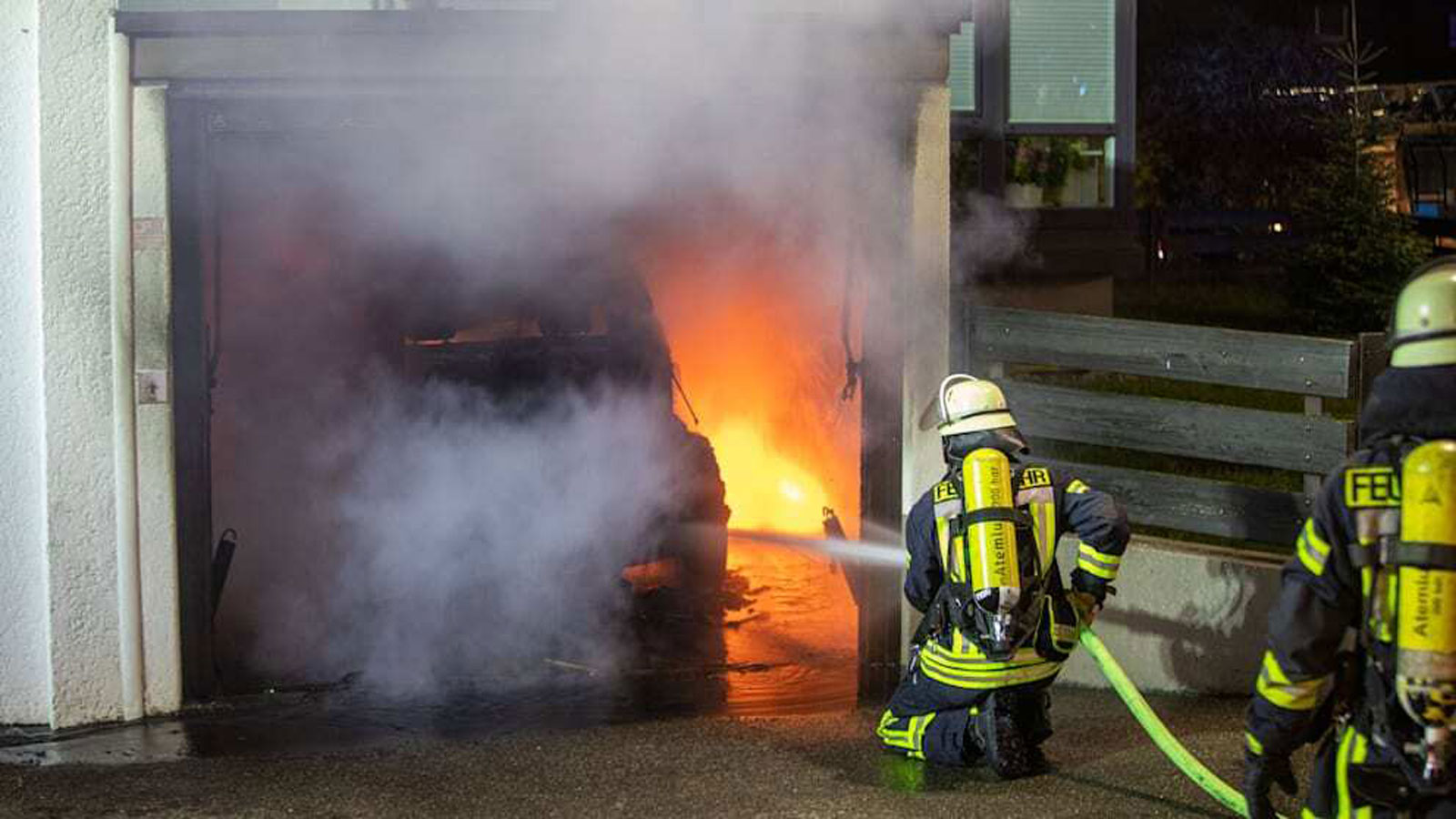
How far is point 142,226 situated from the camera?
23.1 feet

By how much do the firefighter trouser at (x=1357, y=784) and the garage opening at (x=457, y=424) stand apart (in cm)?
330

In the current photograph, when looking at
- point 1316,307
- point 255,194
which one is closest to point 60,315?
point 255,194

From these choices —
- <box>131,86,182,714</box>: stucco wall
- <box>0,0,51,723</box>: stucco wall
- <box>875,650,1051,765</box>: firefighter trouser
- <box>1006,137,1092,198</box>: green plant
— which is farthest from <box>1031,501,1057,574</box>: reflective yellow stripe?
<box>1006,137,1092,198</box>: green plant

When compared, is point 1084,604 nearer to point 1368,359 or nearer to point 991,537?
point 991,537

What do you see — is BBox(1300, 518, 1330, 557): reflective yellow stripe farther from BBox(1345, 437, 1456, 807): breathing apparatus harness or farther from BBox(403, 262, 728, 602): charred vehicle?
BBox(403, 262, 728, 602): charred vehicle

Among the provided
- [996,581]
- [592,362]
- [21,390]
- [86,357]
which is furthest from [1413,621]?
[592,362]

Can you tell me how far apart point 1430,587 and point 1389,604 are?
117mm

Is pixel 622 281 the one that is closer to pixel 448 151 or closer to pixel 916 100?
pixel 448 151

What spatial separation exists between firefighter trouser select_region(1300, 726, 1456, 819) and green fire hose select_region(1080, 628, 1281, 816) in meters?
1.25

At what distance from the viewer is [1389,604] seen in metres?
3.79

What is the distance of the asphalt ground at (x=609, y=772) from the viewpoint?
19.0ft

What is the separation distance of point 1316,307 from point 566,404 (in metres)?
8.17

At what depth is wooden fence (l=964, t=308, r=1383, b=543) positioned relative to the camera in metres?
6.97

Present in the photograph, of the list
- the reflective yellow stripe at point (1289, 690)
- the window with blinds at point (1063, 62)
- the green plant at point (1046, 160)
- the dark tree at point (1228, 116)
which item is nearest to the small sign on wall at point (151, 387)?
the reflective yellow stripe at point (1289, 690)
